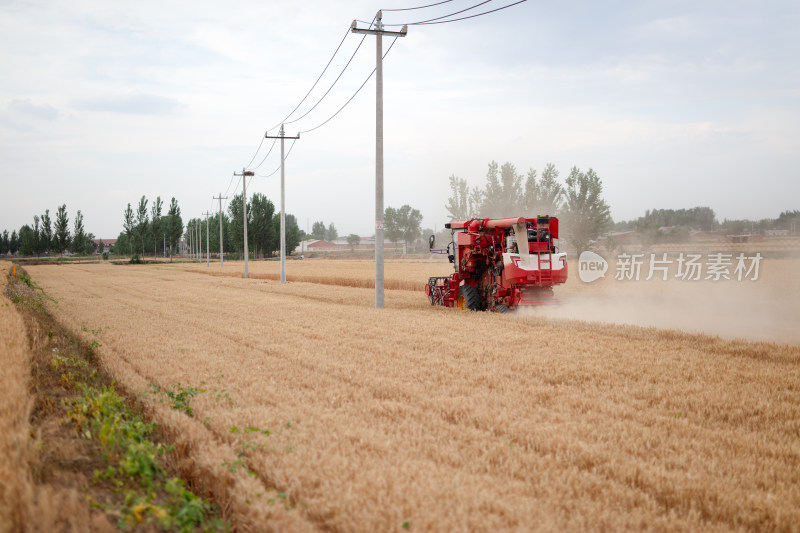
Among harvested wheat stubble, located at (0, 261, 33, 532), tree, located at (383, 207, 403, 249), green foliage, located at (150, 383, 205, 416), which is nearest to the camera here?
harvested wheat stubble, located at (0, 261, 33, 532)

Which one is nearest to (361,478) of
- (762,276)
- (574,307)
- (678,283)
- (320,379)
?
(320,379)

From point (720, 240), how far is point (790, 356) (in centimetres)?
2275

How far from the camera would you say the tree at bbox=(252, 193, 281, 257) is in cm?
10506

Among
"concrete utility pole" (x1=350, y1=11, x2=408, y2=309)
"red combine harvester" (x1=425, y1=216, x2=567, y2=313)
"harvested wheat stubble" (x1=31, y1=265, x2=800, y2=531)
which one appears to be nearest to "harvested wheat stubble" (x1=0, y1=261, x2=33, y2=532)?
"harvested wheat stubble" (x1=31, y1=265, x2=800, y2=531)

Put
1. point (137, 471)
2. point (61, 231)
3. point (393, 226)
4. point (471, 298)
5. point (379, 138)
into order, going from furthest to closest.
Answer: point (393, 226)
point (61, 231)
point (379, 138)
point (471, 298)
point (137, 471)

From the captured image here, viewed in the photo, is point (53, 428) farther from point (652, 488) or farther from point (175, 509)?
point (652, 488)

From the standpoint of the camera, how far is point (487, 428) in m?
5.95

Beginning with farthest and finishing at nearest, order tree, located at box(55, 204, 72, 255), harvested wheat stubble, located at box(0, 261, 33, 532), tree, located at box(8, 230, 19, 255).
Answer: tree, located at box(8, 230, 19, 255) < tree, located at box(55, 204, 72, 255) < harvested wheat stubble, located at box(0, 261, 33, 532)

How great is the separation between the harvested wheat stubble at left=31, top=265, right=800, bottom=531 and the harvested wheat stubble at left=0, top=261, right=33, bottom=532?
1.35 m

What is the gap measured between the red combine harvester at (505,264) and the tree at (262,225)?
90.9 meters

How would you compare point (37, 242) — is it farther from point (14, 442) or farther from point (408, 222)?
point (14, 442)

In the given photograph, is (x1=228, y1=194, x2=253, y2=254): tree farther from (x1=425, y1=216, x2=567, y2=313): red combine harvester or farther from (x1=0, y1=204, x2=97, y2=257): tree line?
(x1=425, y1=216, x2=567, y2=313): red combine harvester

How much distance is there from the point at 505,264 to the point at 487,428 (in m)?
10.1

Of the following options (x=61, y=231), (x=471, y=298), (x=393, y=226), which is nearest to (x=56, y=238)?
(x=61, y=231)
